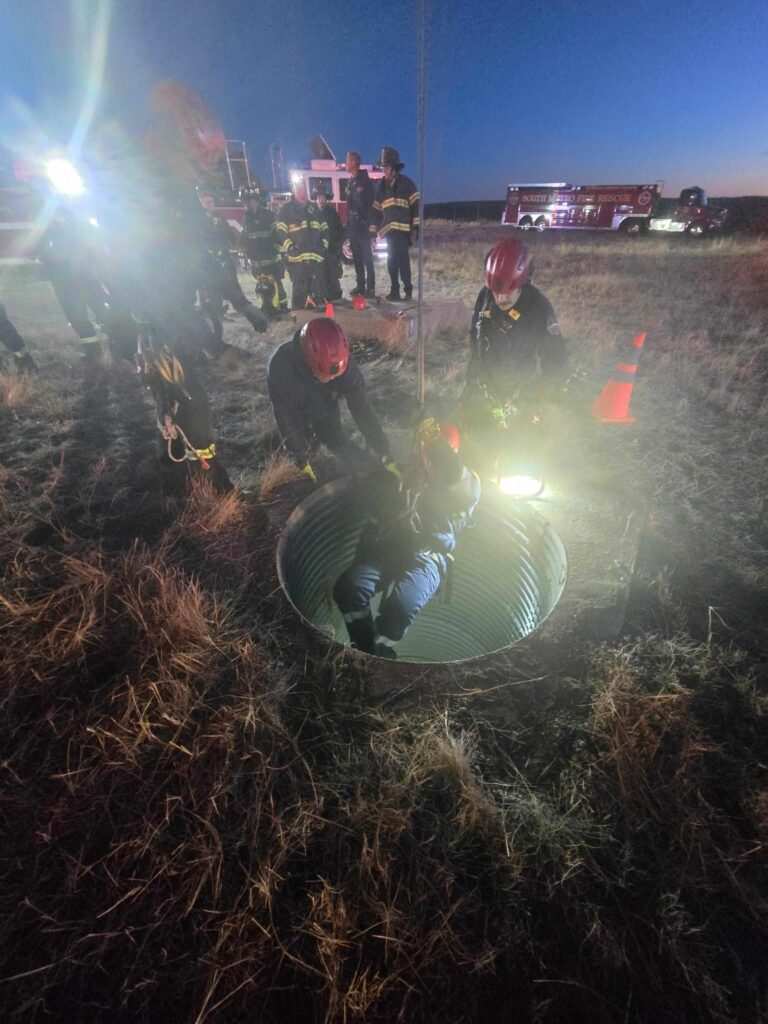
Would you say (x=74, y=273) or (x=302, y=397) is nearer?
(x=302, y=397)

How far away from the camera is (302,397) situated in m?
3.17

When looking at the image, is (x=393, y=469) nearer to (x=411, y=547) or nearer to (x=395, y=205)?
(x=411, y=547)

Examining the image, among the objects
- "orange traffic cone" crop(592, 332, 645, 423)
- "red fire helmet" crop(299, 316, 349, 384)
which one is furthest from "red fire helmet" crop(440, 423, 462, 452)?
"orange traffic cone" crop(592, 332, 645, 423)

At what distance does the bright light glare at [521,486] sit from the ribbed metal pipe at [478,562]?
0.30 ft

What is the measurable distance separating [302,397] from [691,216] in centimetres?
2830

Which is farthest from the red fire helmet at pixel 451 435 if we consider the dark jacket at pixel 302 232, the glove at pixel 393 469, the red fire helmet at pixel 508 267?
the dark jacket at pixel 302 232

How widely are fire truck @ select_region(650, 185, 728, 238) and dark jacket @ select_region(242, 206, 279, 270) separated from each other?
23186 millimetres

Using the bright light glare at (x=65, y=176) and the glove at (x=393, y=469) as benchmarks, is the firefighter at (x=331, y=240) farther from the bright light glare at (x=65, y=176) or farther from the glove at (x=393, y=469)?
the glove at (x=393, y=469)

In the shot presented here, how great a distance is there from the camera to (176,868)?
135 cm

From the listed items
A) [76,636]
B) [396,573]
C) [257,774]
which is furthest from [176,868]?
[396,573]

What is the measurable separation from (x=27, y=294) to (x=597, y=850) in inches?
531

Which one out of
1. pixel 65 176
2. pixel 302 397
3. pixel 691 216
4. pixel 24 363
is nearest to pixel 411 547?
pixel 302 397

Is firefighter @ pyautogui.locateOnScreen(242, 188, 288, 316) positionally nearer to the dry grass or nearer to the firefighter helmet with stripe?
the dry grass

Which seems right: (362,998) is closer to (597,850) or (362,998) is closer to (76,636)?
(597,850)
